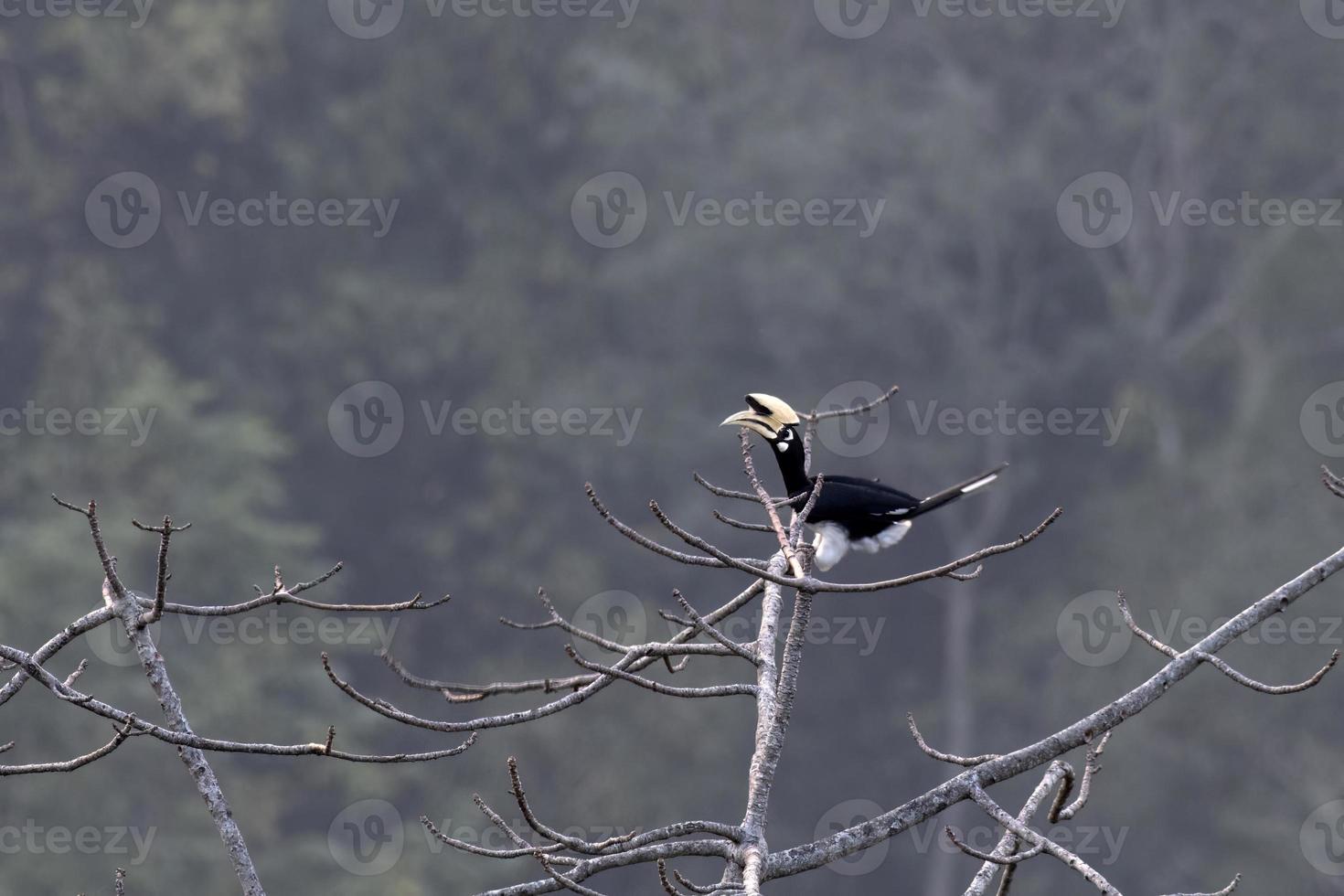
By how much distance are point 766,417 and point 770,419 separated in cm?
1

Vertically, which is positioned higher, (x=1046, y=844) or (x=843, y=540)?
(x=843, y=540)

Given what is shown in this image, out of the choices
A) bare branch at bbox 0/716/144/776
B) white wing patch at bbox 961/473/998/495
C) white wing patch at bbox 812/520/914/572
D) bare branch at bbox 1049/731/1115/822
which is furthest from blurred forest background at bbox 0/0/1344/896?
bare branch at bbox 1049/731/1115/822

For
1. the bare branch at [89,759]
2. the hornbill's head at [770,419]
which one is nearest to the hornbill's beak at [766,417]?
the hornbill's head at [770,419]

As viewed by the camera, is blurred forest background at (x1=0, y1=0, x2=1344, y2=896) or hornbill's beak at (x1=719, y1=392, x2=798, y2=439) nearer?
hornbill's beak at (x1=719, y1=392, x2=798, y2=439)

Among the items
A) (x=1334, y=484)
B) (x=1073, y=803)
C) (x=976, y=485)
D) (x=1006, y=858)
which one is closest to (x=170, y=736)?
(x=1006, y=858)

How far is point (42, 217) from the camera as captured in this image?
71.8ft

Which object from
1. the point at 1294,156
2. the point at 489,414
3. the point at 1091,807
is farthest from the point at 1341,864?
the point at 489,414

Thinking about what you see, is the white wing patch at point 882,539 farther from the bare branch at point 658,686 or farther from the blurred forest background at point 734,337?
the blurred forest background at point 734,337

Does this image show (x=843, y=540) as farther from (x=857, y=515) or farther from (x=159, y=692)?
(x=159, y=692)

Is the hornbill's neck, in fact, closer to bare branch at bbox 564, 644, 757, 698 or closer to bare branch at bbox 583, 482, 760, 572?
bare branch at bbox 564, 644, 757, 698

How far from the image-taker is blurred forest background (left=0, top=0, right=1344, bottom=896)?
20844 mm

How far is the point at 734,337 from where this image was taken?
2370 cm

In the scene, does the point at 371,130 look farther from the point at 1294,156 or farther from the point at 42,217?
the point at 1294,156

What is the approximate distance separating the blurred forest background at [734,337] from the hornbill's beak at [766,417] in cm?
1558
